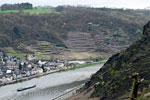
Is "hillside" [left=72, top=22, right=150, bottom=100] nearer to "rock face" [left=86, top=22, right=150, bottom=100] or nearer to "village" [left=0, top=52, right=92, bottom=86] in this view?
"rock face" [left=86, top=22, right=150, bottom=100]

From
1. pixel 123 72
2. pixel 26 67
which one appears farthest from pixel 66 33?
pixel 123 72

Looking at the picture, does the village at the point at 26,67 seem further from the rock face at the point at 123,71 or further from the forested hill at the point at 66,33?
the rock face at the point at 123,71

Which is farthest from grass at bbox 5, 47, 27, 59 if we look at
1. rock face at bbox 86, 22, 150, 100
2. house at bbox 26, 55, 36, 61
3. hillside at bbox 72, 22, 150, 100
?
rock face at bbox 86, 22, 150, 100

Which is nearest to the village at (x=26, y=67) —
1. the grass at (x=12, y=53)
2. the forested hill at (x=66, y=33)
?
the grass at (x=12, y=53)

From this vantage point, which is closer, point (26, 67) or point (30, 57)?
point (26, 67)

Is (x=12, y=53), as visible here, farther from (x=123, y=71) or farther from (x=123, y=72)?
(x=123, y=72)

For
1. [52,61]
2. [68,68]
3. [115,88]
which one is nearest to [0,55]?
[52,61]
